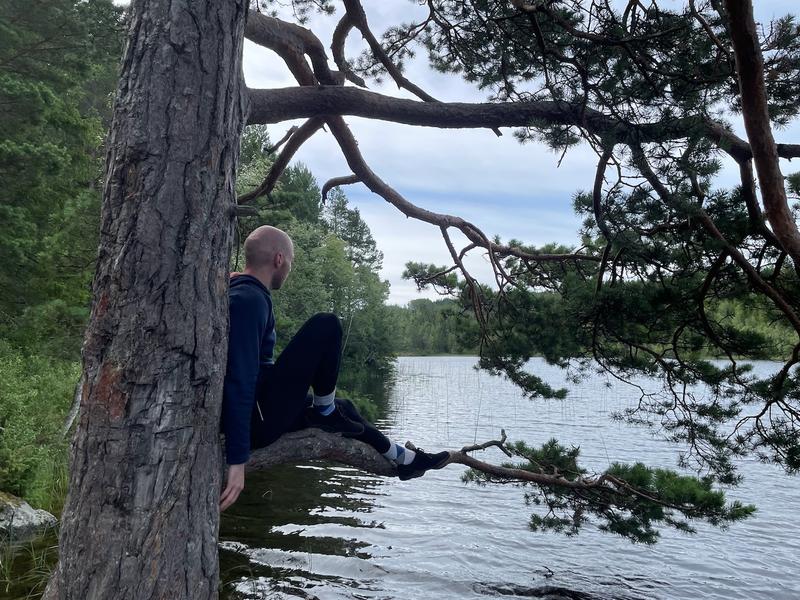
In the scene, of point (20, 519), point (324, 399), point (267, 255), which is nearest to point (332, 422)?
point (324, 399)

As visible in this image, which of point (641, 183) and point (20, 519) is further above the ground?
point (641, 183)

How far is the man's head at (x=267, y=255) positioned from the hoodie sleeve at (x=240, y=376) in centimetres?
27

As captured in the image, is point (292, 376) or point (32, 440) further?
point (32, 440)

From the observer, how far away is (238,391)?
2557 mm

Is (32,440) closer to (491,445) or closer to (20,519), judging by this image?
(20,519)

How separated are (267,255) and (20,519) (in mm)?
5017

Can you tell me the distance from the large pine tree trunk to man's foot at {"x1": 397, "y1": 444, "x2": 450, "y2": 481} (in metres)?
1.35

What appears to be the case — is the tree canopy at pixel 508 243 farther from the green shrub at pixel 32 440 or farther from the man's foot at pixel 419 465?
the green shrub at pixel 32 440

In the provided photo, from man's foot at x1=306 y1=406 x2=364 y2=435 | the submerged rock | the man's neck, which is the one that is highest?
the man's neck

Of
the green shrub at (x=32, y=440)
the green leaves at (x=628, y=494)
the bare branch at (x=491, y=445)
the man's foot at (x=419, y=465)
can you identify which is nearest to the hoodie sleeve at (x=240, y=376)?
the man's foot at (x=419, y=465)

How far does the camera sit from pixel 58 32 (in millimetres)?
11875

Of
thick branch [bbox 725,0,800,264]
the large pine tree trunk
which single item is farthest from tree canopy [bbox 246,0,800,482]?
the large pine tree trunk

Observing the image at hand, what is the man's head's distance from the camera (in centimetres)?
294

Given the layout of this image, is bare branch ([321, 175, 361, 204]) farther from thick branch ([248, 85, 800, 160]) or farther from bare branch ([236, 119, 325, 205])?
thick branch ([248, 85, 800, 160])
